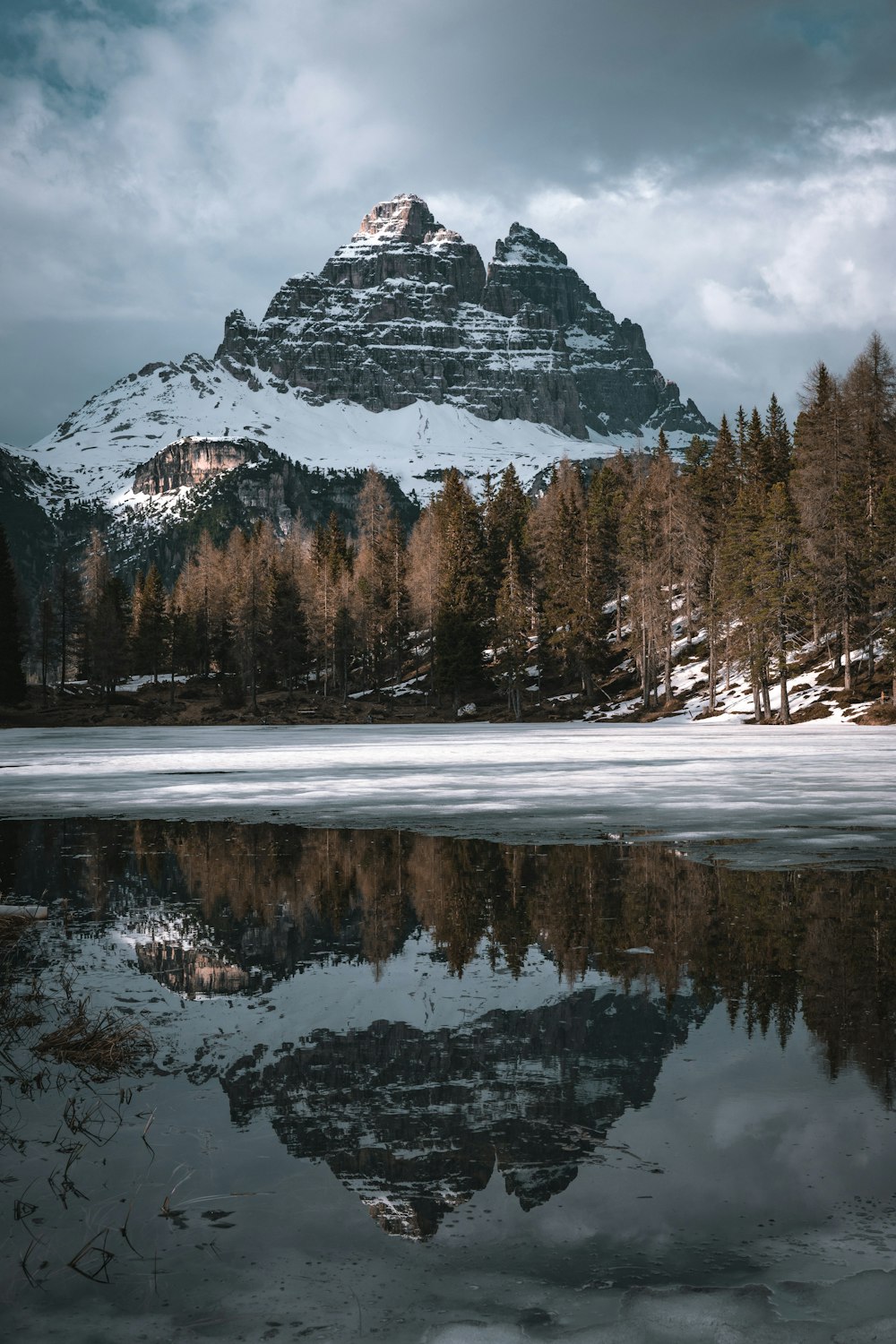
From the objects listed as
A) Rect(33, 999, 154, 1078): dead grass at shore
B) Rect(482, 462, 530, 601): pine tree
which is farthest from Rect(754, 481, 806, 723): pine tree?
Rect(33, 999, 154, 1078): dead grass at shore

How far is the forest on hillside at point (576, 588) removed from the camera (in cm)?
4991

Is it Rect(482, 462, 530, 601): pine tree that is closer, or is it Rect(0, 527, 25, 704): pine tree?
Rect(0, 527, 25, 704): pine tree

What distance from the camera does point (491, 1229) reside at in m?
3.56

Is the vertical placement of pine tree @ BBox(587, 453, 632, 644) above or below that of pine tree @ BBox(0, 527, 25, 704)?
above

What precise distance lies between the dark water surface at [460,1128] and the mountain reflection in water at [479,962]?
0.03m

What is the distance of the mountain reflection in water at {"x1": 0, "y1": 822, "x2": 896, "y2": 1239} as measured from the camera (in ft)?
14.0

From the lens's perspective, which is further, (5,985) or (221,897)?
(221,897)

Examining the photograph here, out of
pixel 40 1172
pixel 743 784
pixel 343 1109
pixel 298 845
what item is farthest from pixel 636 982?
pixel 743 784

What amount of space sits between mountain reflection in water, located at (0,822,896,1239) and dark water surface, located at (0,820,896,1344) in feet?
0.09

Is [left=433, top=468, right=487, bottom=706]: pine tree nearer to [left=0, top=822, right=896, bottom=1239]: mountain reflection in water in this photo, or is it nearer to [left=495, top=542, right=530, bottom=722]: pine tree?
[left=495, top=542, right=530, bottom=722]: pine tree

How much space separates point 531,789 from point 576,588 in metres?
49.9

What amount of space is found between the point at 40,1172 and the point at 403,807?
11846 mm

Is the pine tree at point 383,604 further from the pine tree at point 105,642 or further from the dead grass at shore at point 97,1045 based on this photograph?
the dead grass at shore at point 97,1045

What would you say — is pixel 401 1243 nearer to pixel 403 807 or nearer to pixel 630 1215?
pixel 630 1215
